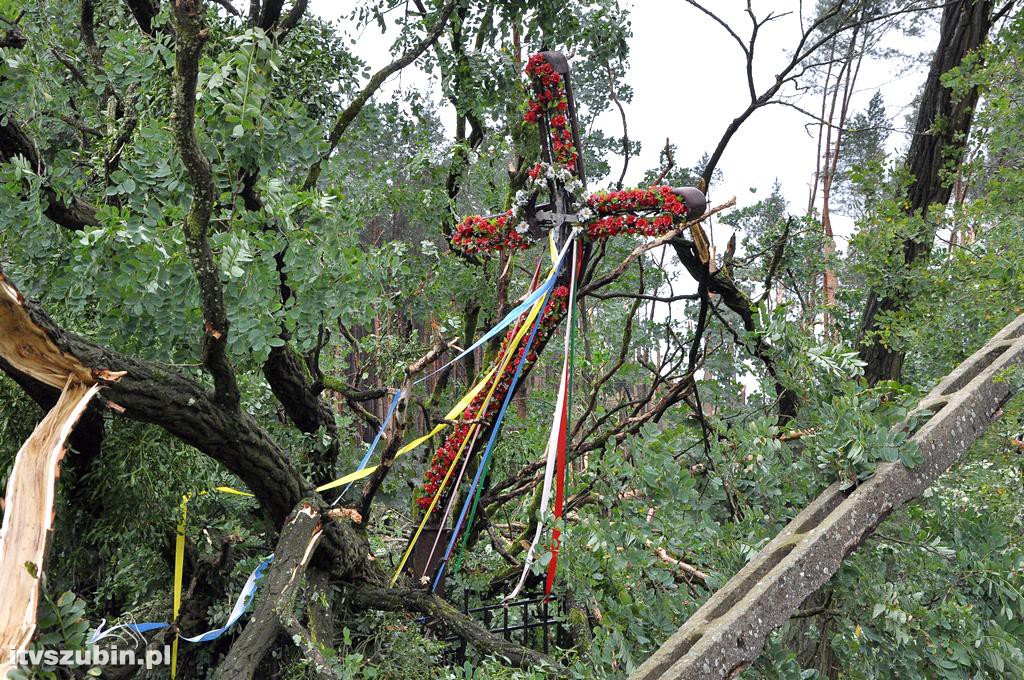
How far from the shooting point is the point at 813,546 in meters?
1.73

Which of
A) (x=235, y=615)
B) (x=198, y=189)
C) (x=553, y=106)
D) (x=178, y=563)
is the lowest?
(x=235, y=615)

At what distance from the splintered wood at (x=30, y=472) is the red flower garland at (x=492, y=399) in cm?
168

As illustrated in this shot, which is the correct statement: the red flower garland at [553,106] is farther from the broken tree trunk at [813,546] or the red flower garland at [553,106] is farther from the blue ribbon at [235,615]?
the blue ribbon at [235,615]

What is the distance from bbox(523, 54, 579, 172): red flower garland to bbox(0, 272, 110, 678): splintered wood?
7.14 ft

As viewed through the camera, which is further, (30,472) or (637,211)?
(637,211)

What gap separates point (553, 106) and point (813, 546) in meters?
2.38

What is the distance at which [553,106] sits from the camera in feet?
11.2

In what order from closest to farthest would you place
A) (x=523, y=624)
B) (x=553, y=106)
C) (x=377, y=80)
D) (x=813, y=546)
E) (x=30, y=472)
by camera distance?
(x=813, y=546) < (x=30, y=472) < (x=553, y=106) < (x=523, y=624) < (x=377, y=80)


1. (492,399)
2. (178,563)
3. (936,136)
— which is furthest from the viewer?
(936,136)

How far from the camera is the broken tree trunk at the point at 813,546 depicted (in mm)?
1574

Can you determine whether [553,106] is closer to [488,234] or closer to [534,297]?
[488,234]

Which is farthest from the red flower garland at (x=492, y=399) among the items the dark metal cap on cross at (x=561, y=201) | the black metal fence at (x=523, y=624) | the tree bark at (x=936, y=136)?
the tree bark at (x=936, y=136)

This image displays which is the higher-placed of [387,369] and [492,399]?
[387,369]

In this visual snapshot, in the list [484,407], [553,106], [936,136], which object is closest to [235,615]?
[484,407]
